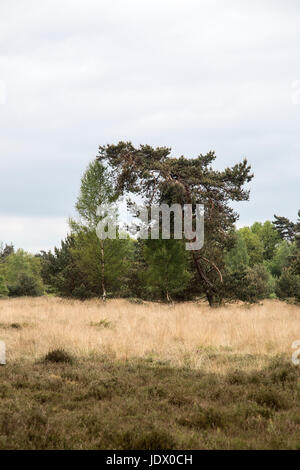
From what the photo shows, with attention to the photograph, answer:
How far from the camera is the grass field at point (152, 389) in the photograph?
4.73m

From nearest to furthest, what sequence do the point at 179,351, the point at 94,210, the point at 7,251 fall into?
the point at 179,351 → the point at 94,210 → the point at 7,251

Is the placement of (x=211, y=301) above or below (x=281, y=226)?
below

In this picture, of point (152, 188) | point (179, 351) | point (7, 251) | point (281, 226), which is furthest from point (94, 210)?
point (7, 251)

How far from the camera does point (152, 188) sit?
73.0ft

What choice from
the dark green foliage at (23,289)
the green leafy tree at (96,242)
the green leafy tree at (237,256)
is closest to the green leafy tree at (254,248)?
the green leafy tree at (237,256)

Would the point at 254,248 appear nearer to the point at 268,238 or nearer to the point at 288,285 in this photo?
the point at 268,238

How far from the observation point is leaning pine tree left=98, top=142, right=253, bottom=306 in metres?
21.5

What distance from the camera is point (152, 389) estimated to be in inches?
262

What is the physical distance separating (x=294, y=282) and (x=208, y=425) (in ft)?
110

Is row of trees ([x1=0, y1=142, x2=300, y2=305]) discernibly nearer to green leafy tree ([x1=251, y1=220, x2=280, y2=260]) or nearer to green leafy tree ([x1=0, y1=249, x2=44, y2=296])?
green leafy tree ([x1=0, y1=249, x2=44, y2=296])

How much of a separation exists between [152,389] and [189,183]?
53.4 ft

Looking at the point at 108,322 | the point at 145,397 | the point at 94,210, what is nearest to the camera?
the point at 145,397

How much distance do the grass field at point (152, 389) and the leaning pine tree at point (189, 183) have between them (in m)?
10.1
